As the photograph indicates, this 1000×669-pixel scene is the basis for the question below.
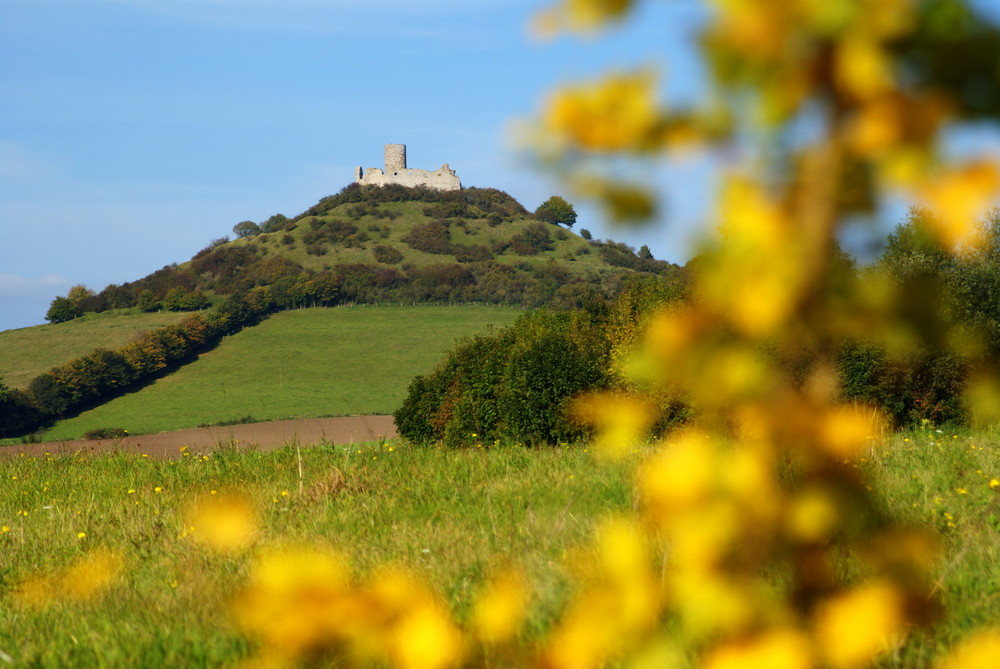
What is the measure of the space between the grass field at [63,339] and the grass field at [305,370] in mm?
5234

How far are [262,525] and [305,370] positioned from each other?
44.8 meters

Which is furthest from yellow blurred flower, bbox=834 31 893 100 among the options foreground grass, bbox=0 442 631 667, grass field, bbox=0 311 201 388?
grass field, bbox=0 311 201 388

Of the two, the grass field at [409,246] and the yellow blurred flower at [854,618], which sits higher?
the grass field at [409,246]

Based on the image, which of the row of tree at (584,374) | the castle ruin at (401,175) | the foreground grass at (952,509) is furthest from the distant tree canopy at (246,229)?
the foreground grass at (952,509)

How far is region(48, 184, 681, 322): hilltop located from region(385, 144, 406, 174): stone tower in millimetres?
11903

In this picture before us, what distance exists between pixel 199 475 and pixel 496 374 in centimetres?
625

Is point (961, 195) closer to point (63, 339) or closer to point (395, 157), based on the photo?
point (63, 339)

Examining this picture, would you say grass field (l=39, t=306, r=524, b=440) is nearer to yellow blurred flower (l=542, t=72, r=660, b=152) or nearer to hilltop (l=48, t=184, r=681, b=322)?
hilltop (l=48, t=184, r=681, b=322)

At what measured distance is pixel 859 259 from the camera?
4.52 ft

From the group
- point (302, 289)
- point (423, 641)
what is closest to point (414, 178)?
point (302, 289)

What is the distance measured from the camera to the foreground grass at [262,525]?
132 inches

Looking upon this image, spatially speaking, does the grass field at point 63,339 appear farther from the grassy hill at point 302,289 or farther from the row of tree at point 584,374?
the row of tree at point 584,374

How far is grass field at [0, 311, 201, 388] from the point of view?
49.1 metres

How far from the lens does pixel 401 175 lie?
3684 inches
